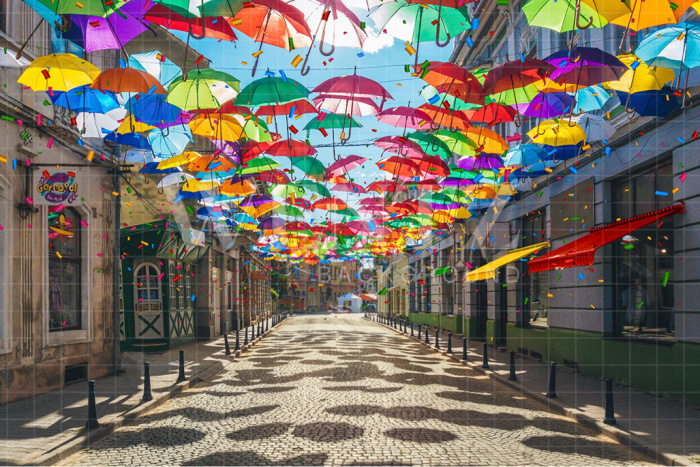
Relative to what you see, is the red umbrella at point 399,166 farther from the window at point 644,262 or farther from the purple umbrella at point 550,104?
the window at point 644,262

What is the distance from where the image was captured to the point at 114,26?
A: 24.4ft

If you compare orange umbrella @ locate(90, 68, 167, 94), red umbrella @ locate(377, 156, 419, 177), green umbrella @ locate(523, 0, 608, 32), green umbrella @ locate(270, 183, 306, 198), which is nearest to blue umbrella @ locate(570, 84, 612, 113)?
green umbrella @ locate(523, 0, 608, 32)

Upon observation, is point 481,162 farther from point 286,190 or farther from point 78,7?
point 78,7

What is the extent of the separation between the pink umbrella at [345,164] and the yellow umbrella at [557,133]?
404cm

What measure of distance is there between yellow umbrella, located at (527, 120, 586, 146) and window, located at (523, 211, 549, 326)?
6.27 meters

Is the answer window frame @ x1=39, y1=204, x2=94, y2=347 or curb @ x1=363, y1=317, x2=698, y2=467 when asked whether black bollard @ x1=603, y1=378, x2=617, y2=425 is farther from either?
window frame @ x1=39, y1=204, x2=94, y2=347

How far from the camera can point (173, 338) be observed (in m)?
21.4

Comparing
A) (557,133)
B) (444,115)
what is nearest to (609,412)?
(444,115)

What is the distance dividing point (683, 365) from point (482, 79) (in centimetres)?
643

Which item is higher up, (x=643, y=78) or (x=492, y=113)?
(x=643, y=78)

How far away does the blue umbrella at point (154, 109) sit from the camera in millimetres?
9758

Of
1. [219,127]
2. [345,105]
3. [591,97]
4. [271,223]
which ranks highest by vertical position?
[591,97]

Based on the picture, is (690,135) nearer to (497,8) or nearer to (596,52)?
(596,52)

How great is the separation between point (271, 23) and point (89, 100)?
4.42 metres
